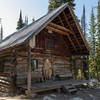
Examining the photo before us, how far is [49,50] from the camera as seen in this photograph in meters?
11.5

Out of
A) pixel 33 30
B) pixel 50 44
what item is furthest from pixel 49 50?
pixel 33 30

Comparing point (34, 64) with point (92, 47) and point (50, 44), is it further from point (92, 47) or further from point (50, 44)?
point (92, 47)

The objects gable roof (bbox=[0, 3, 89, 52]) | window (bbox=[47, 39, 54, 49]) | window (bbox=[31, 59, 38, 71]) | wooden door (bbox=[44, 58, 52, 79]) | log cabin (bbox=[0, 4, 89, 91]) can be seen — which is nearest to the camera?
gable roof (bbox=[0, 3, 89, 52])

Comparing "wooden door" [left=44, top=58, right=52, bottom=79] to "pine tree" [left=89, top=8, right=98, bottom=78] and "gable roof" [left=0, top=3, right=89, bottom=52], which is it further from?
"pine tree" [left=89, top=8, right=98, bottom=78]

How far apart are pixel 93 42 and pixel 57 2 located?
11.4 meters

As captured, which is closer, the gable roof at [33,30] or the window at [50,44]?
the gable roof at [33,30]

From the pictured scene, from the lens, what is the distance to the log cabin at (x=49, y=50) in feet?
31.1

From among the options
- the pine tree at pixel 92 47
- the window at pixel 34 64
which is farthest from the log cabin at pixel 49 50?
the pine tree at pixel 92 47

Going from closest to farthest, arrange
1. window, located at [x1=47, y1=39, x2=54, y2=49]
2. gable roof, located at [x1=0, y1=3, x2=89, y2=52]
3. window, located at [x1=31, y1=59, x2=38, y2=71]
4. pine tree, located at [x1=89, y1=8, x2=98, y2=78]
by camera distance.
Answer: gable roof, located at [x1=0, y1=3, x2=89, y2=52], window, located at [x1=31, y1=59, x2=38, y2=71], window, located at [x1=47, y1=39, x2=54, y2=49], pine tree, located at [x1=89, y1=8, x2=98, y2=78]

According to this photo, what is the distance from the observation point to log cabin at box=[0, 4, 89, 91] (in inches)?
373

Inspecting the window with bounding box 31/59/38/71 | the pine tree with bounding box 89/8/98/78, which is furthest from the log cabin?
the pine tree with bounding box 89/8/98/78

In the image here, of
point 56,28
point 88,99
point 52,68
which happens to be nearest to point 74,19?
A: point 56,28

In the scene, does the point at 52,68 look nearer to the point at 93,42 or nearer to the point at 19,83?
the point at 19,83

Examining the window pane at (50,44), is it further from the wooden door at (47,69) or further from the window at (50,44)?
the wooden door at (47,69)
